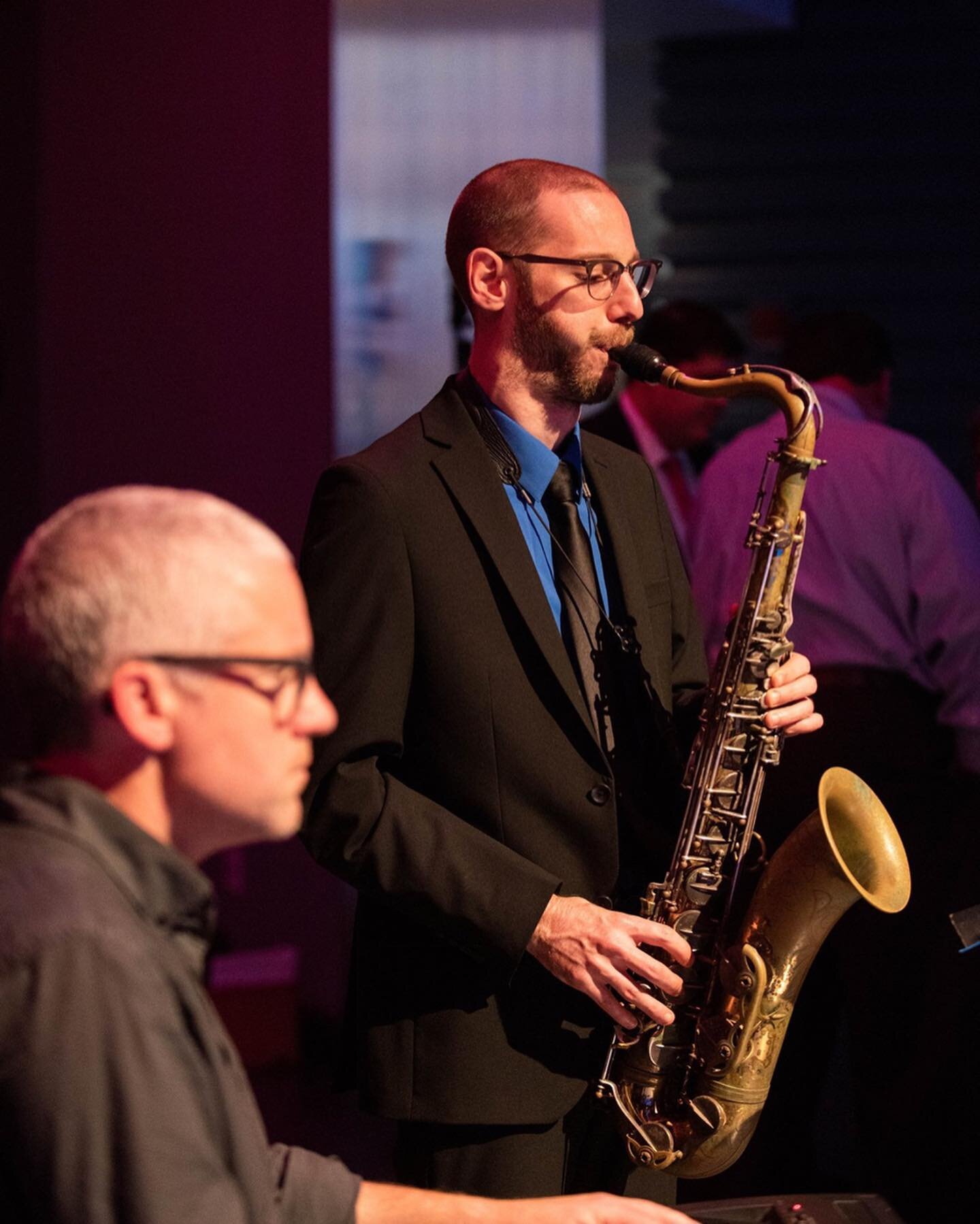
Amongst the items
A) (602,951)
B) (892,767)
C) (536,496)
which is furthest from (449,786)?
(892,767)

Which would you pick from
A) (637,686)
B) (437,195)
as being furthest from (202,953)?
(437,195)

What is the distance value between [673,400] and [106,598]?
137 inches

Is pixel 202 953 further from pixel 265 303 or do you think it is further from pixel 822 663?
pixel 265 303

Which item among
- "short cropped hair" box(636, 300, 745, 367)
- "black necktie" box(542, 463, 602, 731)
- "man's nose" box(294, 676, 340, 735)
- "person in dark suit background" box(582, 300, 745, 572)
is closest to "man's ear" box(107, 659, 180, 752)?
"man's nose" box(294, 676, 340, 735)

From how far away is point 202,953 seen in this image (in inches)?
52.6

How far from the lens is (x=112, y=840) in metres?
1.24

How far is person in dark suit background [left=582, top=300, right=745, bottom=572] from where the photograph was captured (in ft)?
14.8

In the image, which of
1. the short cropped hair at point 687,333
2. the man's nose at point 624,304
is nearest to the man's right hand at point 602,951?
the man's nose at point 624,304

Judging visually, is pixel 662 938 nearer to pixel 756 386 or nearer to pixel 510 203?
pixel 756 386

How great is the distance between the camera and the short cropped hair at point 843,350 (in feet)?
13.0

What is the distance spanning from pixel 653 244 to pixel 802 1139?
355cm

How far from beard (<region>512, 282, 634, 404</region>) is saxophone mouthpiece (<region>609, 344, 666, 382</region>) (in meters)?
0.01

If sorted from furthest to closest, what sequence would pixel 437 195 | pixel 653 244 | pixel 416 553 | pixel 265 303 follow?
pixel 653 244
pixel 437 195
pixel 265 303
pixel 416 553

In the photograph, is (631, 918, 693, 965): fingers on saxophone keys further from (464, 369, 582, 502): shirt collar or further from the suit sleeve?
(464, 369, 582, 502): shirt collar
